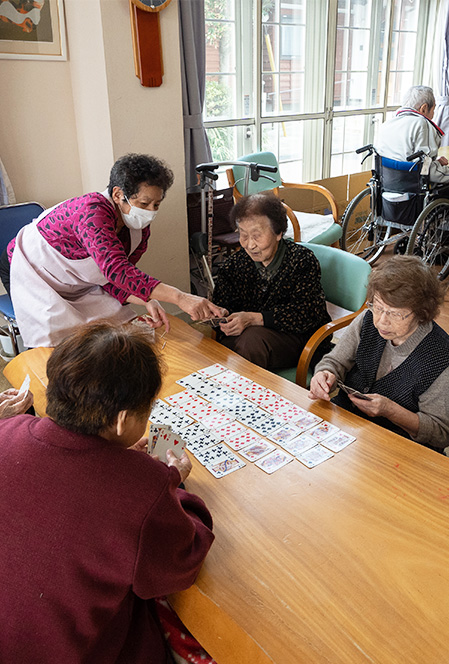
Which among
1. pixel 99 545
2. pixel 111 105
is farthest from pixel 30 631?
pixel 111 105

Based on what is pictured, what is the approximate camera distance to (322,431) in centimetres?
140

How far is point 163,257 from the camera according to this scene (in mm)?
3486

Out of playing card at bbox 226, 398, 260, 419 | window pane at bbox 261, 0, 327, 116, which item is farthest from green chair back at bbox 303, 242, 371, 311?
window pane at bbox 261, 0, 327, 116

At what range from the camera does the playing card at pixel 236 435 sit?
1365mm

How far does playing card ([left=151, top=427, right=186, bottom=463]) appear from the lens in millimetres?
1237

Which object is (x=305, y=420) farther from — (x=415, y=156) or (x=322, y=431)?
(x=415, y=156)

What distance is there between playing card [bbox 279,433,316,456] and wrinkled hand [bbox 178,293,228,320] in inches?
29.7

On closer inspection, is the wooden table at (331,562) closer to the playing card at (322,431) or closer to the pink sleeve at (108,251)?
the playing card at (322,431)

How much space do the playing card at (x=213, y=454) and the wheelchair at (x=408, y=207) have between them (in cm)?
313

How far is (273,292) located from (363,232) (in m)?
3.25

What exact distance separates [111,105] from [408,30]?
424 centimetres

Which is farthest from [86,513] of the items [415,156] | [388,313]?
[415,156]

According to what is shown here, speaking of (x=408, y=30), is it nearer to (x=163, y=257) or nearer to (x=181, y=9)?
(x=181, y=9)

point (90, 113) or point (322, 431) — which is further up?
point (90, 113)
